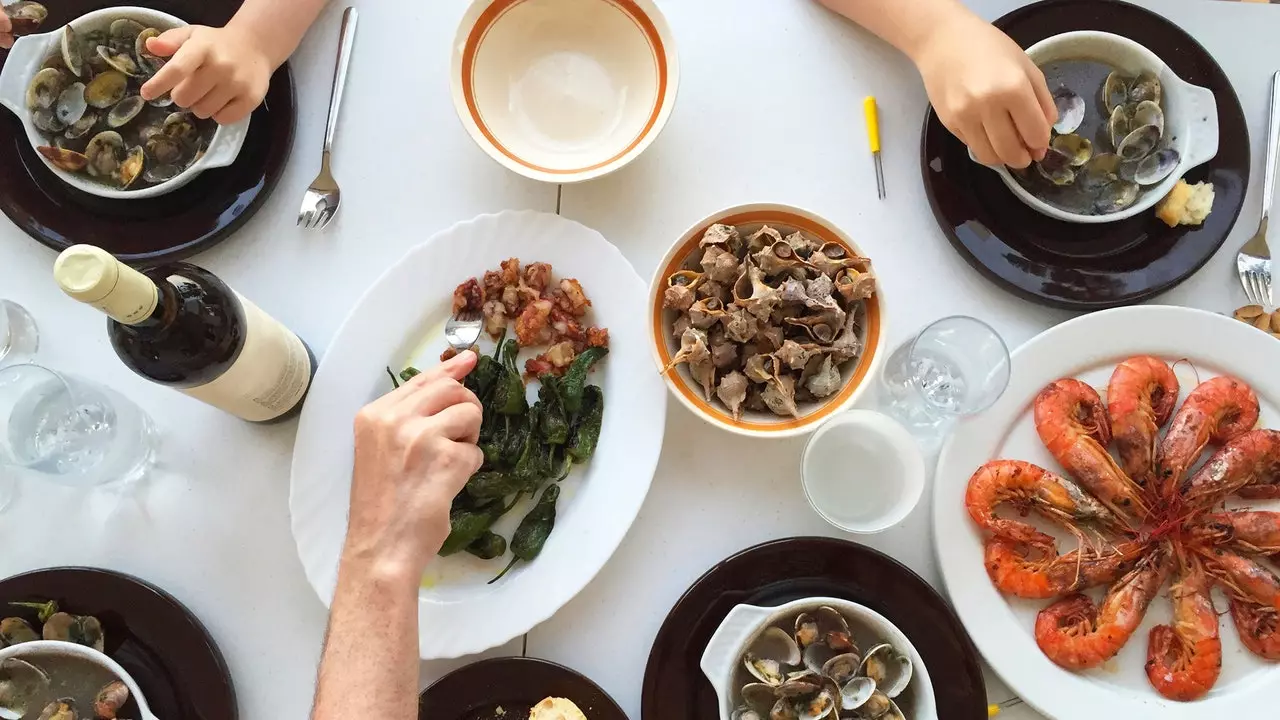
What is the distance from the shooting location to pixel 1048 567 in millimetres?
1113

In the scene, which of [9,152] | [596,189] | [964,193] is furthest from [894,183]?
[9,152]

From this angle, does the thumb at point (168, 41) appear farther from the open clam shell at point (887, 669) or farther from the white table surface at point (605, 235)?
the open clam shell at point (887, 669)

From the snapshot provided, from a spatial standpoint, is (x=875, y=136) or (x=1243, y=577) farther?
(x=875, y=136)

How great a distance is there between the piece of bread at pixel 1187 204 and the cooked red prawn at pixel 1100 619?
447 millimetres

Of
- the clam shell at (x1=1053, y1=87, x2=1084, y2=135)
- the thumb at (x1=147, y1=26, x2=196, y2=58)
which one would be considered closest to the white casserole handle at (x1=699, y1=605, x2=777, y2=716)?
the clam shell at (x1=1053, y1=87, x2=1084, y2=135)

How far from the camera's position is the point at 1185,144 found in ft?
3.70

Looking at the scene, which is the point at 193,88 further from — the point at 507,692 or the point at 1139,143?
the point at 1139,143

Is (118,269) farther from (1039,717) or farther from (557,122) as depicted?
(1039,717)

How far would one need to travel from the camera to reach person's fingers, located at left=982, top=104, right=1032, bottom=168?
108cm

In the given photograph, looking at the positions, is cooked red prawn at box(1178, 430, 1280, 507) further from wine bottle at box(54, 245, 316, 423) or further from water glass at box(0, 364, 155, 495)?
water glass at box(0, 364, 155, 495)

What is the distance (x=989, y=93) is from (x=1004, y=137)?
63 millimetres

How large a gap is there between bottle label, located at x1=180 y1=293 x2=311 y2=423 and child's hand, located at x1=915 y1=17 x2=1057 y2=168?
898mm

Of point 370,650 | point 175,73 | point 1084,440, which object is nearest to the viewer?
point 370,650

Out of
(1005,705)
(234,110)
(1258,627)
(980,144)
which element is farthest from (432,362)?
(1258,627)
